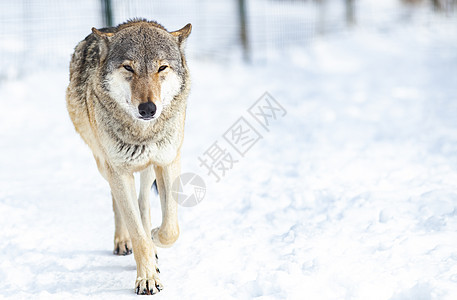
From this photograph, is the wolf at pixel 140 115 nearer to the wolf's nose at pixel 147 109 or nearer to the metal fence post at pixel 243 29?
the wolf's nose at pixel 147 109

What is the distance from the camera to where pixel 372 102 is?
795 cm

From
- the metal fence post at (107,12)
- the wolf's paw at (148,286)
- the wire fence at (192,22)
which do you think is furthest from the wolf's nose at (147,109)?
the wire fence at (192,22)

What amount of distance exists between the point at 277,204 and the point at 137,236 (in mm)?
1582

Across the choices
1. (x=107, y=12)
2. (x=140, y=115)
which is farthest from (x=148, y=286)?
A: (x=107, y=12)

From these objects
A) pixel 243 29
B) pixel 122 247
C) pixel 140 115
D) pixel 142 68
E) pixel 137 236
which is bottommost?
pixel 122 247

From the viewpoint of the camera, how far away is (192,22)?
12.3 meters

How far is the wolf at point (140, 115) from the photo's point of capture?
3.23 metres

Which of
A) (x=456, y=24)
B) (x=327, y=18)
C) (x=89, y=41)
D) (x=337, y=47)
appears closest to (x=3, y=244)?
(x=89, y=41)

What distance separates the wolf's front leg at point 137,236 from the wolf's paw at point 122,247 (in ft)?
1.95

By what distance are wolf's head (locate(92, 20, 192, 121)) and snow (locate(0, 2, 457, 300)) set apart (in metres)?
1.23

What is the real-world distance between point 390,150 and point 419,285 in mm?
3012

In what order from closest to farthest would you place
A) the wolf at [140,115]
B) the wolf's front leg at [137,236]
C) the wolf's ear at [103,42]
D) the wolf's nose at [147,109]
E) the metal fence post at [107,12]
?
the wolf's nose at [147,109] < the wolf at [140,115] < the wolf's front leg at [137,236] < the wolf's ear at [103,42] < the metal fence post at [107,12]

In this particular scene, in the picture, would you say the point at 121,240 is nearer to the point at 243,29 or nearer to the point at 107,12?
the point at 107,12

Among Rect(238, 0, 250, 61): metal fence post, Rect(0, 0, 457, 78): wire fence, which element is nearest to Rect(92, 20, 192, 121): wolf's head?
Rect(0, 0, 457, 78): wire fence
